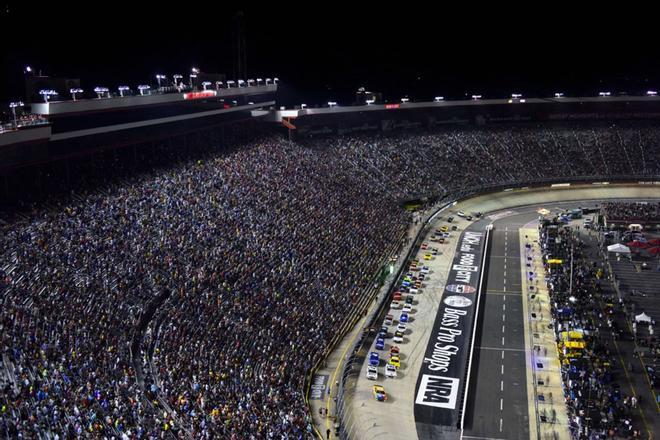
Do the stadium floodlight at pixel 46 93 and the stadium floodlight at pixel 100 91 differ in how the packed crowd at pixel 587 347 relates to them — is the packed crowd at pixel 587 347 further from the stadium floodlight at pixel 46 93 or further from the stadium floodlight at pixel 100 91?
the stadium floodlight at pixel 46 93

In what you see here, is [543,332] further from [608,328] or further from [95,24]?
[95,24]

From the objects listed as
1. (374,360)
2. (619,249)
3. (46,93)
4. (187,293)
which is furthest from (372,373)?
(619,249)

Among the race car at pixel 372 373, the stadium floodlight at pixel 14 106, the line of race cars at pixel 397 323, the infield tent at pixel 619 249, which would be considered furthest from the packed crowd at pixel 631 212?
the stadium floodlight at pixel 14 106

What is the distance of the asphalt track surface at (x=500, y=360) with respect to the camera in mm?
43938

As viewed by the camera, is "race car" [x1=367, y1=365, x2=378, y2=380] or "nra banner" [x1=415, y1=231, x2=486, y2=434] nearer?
"nra banner" [x1=415, y1=231, x2=486, y2=434]

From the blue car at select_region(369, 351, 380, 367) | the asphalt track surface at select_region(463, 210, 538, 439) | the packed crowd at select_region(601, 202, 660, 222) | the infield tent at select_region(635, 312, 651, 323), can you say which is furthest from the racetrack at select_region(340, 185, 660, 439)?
the packed crowd at select_region(601, 202, 660, 222)

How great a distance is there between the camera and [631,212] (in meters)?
88.5

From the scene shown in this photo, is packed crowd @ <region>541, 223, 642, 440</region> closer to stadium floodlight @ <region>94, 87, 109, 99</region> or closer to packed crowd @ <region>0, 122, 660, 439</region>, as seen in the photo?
packed crowd @ <region>0, 122, 660, 439</region>

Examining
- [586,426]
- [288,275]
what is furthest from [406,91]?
[586,426]

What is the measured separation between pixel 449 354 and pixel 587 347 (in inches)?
407

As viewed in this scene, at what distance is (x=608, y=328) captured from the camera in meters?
57.3

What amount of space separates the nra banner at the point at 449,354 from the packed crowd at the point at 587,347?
23.4ft

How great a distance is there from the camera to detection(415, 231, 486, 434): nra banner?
45094mm

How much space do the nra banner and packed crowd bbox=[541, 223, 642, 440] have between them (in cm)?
714
